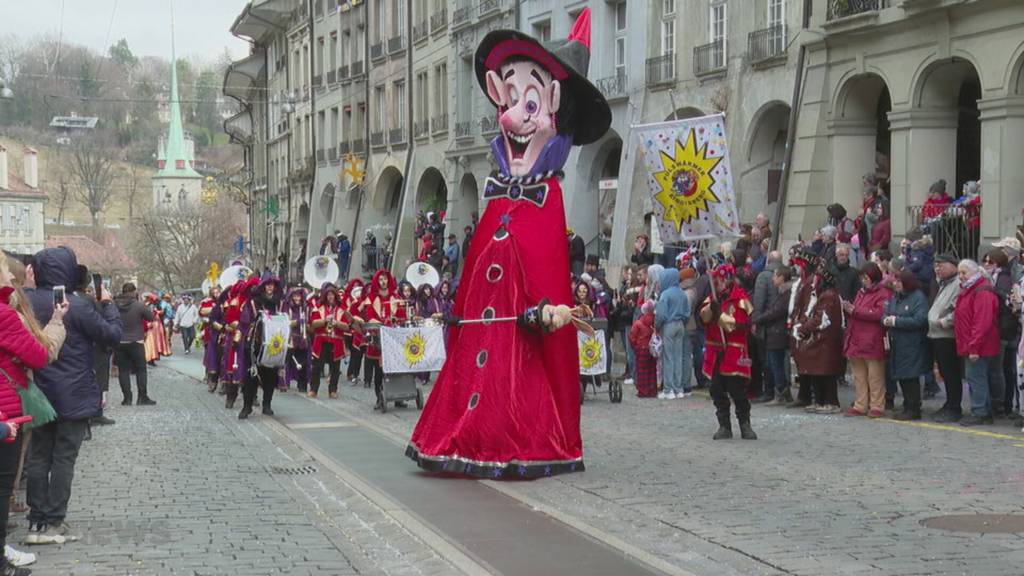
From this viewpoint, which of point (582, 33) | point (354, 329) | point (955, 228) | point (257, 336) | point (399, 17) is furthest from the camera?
point (399, 17)

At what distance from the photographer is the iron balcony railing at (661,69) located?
30.8 metres

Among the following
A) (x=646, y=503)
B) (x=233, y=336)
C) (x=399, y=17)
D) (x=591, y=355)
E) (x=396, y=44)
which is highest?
(x=399, y=17)

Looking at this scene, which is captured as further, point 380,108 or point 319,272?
point 380,108

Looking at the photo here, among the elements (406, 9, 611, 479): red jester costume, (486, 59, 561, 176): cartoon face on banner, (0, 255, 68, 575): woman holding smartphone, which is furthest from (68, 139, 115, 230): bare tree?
(0, 255, 68, 575): woman holding smartphone

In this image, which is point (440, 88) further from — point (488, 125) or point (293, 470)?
point (293, 470)

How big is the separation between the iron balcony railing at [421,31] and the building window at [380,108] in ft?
13.2

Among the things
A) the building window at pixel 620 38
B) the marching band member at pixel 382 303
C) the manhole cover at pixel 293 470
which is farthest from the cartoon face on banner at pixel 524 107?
the building window at pixel 620 38

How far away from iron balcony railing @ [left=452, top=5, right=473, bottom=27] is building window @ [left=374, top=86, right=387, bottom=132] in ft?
27.8

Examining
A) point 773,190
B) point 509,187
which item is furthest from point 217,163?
point 509,187

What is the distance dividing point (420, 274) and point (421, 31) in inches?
1026

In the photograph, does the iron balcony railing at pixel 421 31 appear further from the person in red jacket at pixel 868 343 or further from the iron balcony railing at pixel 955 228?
the person in red jacket at pixel 868 343

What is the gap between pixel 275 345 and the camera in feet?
61.5

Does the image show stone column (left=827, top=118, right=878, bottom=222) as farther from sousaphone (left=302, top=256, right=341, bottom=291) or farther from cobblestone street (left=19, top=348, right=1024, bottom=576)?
cobblestone street (left=19, top=348, right=1024, bottom=576)

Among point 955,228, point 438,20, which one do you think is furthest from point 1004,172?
point 438,20
